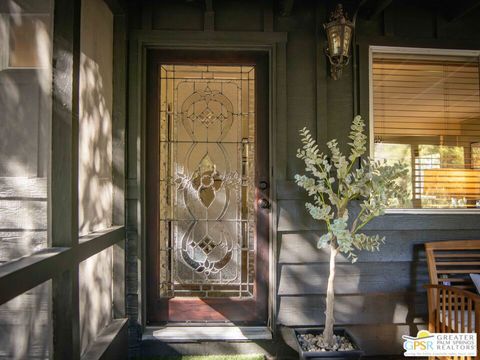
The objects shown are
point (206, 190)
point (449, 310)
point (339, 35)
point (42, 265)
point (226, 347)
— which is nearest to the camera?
point (42, 265)

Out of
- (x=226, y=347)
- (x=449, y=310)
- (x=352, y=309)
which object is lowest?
(x=226, y=347)

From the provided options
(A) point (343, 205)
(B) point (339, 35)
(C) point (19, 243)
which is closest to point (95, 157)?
(C) point (19, 243)

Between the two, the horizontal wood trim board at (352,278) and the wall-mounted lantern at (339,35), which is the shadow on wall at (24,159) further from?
the wall-mounted lantern at (339,35)

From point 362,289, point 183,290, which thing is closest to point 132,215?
point 183,290

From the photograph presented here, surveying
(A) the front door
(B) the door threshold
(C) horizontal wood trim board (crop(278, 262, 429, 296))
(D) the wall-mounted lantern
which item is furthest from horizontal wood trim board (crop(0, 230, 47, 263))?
(D) the wall-mounted lantern

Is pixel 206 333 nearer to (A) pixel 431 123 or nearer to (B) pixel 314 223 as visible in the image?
(B) pixel 314 223

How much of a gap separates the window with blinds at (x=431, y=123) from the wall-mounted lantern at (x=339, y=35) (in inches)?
15.1

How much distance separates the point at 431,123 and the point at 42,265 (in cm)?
270

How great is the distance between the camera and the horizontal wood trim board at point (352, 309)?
7.27 ft

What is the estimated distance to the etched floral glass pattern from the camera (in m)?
2.34

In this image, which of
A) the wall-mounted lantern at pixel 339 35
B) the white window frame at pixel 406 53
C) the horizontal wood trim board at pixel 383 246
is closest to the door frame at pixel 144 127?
the horizontal wood trim board at pixel 383 246

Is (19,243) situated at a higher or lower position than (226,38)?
lower

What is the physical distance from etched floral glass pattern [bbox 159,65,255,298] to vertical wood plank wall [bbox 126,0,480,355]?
0.78 feet

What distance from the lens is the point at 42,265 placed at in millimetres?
1312
